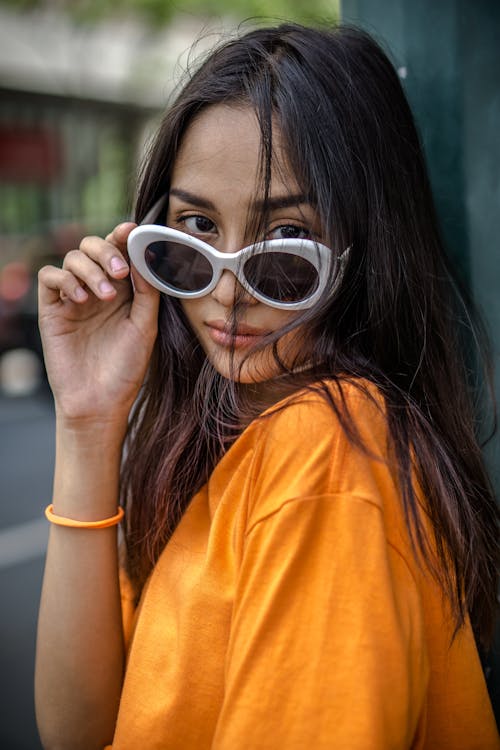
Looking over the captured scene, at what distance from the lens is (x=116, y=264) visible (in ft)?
4.83

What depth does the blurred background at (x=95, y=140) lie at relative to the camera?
1517 mm

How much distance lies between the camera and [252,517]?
43.5 inches

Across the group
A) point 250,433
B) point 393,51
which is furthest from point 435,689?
point 393,51

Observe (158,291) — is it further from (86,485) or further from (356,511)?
(356,511)

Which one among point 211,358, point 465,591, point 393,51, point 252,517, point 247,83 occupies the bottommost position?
point 465,591

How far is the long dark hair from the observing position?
1202 millimetres

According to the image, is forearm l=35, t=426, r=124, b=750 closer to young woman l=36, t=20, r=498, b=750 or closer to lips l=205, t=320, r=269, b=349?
young woman l=36, t=20, r=498, b=750

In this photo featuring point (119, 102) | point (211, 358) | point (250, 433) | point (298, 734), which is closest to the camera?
point (298, 734)

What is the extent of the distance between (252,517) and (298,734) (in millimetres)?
292

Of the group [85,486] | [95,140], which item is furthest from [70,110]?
[85,486]

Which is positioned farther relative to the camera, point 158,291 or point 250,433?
point 158,291

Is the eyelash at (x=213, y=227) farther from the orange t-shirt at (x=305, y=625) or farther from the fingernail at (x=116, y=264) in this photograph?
the orange t-shirt at (x=305, y=625)

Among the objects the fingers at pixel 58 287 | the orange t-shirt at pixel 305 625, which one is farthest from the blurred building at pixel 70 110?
the orange t-shirt at pixel 305 625

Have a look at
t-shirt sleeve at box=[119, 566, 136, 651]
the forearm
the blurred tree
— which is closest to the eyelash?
the forearm
